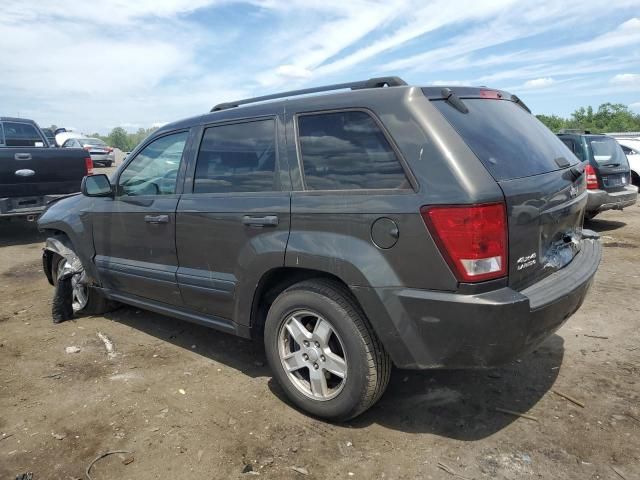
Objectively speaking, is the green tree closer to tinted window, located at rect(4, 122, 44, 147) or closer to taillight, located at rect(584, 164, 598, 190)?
tinted window, located at rect(4, 122, 44, 147)

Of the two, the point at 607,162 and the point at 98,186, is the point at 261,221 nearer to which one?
the point at 98,186

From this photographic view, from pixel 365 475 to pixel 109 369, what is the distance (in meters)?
2.26

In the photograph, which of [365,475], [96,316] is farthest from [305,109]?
[96,316]

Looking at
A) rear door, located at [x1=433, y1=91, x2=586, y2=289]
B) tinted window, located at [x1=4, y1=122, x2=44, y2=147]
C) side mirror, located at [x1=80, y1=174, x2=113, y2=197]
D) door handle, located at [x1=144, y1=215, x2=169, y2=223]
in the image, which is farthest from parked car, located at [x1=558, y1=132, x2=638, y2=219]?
tinted window, located at [x1=4, y1=122, x2=44, y2=147]

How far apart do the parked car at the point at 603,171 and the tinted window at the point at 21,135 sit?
10.8m

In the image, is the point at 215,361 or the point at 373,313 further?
the point at 215,361

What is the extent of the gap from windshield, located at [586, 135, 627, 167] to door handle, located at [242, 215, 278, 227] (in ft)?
24.9

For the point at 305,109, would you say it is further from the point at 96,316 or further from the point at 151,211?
the point at 96,316

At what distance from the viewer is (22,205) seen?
8039 mm

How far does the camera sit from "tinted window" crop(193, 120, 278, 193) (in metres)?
3.22

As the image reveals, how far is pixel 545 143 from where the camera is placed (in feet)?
10.4

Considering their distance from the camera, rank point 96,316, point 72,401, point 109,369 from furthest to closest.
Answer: point 96,316 < point 109,369 < point 72,401

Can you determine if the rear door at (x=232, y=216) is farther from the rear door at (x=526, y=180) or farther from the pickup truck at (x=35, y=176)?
the pickup truck at (x=35, y=176)

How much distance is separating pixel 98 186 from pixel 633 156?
13.7 metres
